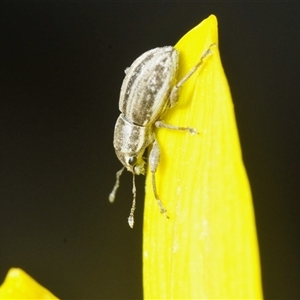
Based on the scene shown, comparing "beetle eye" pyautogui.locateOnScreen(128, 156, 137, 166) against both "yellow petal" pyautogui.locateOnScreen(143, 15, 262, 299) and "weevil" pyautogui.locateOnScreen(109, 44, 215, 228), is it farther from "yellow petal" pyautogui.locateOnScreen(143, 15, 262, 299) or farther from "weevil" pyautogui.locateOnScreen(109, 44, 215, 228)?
"yellow petal" pyautogui.locateOnScreen(143, 15, 262, 299)

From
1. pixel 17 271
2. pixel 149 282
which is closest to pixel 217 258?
pixel 149 282

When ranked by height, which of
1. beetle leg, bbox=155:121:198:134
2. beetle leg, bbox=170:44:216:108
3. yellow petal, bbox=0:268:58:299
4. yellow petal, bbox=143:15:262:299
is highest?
beetle leg, bbox=170:44:216:108

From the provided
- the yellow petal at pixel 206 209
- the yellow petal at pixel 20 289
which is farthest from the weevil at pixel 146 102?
the yellow petal at pixel 20 289

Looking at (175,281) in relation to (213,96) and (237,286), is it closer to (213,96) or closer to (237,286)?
(237,286)

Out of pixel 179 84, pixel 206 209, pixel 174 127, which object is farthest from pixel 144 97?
pixel 206 209

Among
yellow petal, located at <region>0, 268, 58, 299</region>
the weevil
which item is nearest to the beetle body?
the weevil

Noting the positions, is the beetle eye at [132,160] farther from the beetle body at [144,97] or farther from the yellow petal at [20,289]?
the yellow petal at [20,289]
